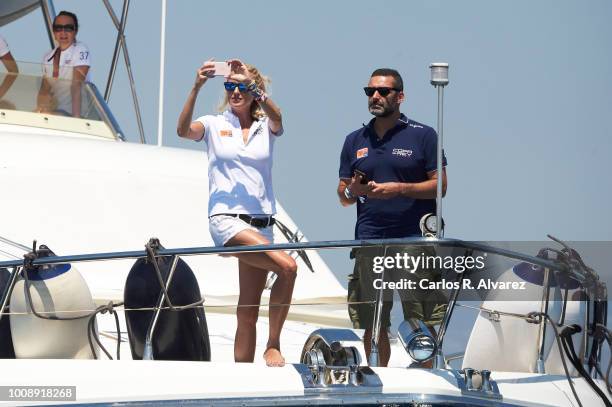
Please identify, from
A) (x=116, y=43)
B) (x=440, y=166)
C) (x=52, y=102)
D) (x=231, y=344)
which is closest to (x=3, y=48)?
(x=52, y=102)

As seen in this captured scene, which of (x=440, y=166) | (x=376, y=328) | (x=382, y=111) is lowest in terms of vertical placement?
(x=376, y=328)

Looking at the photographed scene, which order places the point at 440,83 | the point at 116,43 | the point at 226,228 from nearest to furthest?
the point at 440,83
the point at 226,228
the point at 116,43

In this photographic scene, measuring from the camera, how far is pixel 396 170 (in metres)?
6.93

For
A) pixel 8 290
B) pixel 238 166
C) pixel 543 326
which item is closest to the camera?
pixel 543 326

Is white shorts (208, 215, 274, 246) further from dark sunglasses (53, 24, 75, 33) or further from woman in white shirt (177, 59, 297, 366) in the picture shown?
dark sunglasses (53, 24, 75, 33)

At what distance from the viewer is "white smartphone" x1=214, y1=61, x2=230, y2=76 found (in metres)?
6.76

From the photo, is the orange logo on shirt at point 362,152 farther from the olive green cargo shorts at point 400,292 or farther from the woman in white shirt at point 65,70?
the woman in white shirt at point 65,70

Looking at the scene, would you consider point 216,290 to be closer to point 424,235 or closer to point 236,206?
point 236,206

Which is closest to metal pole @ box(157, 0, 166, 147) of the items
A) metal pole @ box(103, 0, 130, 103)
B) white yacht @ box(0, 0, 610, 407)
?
metal pole @ box(103, 0, 130, 103)

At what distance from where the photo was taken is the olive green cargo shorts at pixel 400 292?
6.21 meters

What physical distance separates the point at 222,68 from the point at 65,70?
464cm

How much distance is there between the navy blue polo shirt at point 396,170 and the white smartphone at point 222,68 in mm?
781

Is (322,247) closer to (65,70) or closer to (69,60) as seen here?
(65,70)

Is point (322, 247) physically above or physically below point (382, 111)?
below
